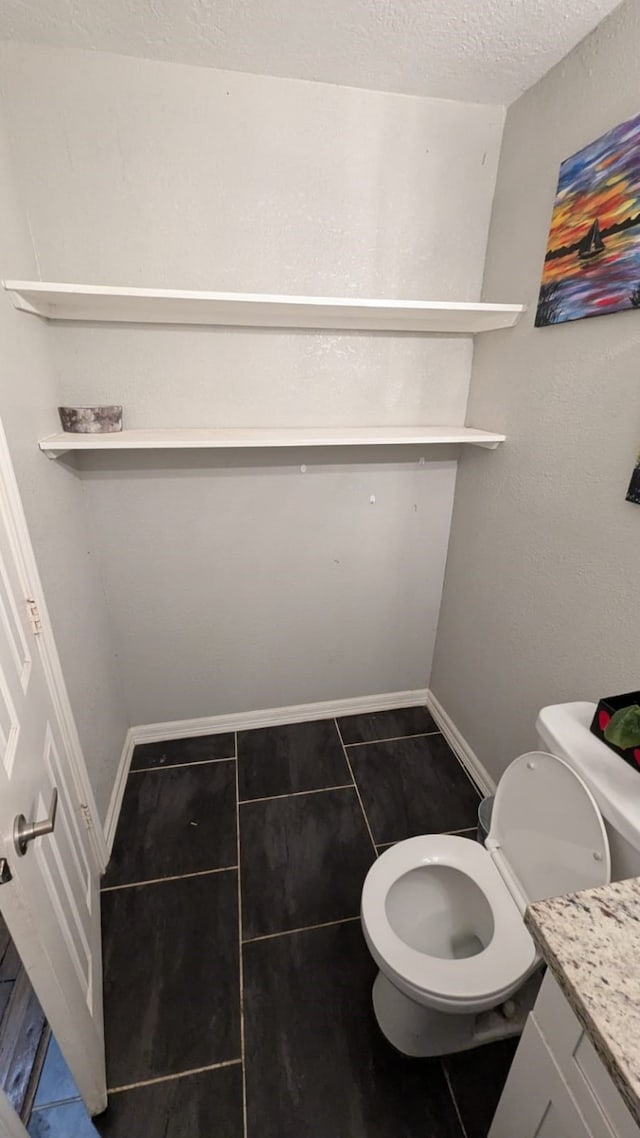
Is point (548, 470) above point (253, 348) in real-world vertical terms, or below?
below

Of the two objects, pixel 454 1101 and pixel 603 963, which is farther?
pixel 454 1101

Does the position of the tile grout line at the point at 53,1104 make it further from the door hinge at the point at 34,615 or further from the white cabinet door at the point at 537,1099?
the door hinge at the point at 34,615

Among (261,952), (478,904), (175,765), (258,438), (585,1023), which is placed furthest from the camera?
(175,765)

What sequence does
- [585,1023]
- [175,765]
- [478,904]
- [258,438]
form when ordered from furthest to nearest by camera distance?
[175,765] < [258,438] < [478,904] < [585,1023]

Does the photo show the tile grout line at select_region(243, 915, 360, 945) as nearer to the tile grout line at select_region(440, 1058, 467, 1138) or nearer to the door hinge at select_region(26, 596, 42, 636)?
the tile grout line at select_region(440, 1058, 467, 1138)

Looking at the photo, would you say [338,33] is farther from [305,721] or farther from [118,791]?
[118,791]

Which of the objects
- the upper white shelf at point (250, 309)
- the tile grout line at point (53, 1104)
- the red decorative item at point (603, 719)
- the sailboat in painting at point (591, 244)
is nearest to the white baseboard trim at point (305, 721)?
the tile grout line at point (53, 1104)

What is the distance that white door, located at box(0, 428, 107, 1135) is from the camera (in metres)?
0.75

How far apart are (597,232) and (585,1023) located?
1.49m

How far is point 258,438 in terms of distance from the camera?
1.46 m

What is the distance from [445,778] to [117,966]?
1.26 metres

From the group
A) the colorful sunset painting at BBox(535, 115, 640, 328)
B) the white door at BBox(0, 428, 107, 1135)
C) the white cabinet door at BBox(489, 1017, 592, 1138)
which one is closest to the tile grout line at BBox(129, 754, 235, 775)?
the white door at BBox(0, 428, 107, 1135)

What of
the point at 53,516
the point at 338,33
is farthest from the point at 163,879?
the point at 338,33

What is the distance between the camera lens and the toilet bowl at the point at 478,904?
3.17 ft
